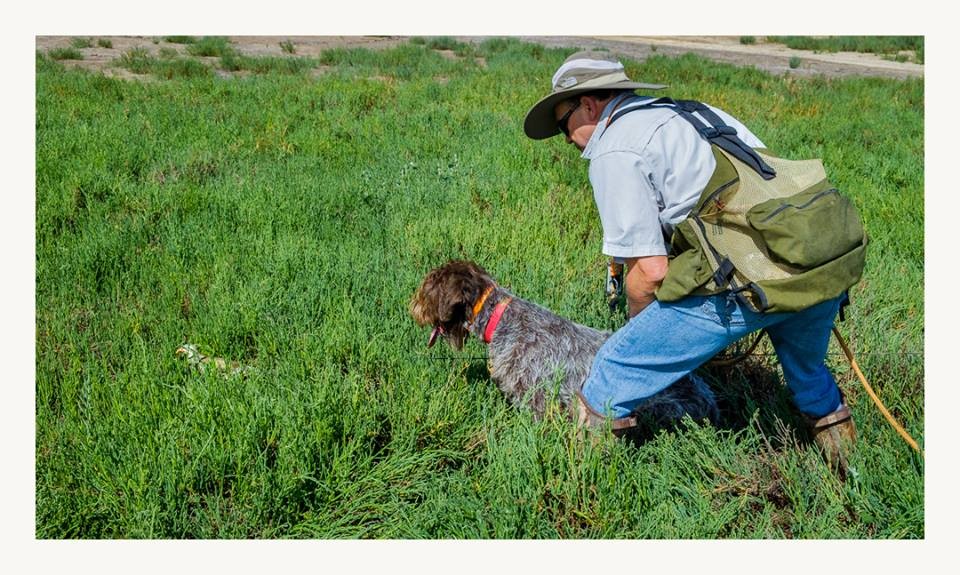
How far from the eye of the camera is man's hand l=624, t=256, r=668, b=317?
2758 millimetres

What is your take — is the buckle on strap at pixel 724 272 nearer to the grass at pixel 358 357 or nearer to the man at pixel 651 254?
the man at pixel 651 254

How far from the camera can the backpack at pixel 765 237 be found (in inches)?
97.6

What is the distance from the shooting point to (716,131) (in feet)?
8.94

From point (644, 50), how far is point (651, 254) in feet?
60.3

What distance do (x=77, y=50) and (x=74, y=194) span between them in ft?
28.9

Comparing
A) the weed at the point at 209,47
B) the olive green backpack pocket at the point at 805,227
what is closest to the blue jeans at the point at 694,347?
the olive green backpack pocket at the point at 805,227

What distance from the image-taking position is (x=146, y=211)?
6254mm

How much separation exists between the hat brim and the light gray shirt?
0.20 meters

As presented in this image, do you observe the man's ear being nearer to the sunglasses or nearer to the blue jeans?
the sunglasses

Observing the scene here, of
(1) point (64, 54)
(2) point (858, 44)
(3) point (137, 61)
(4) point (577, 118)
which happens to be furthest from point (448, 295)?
(2) point (858, 44)

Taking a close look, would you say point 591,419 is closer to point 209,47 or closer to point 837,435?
point 837,435

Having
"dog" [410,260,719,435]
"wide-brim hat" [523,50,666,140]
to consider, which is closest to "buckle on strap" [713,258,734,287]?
"wide-brim hat" [523,50,666,140]

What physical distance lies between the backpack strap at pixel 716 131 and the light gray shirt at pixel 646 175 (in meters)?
0.04

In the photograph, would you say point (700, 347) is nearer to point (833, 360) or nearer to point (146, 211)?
point (833, 360)
